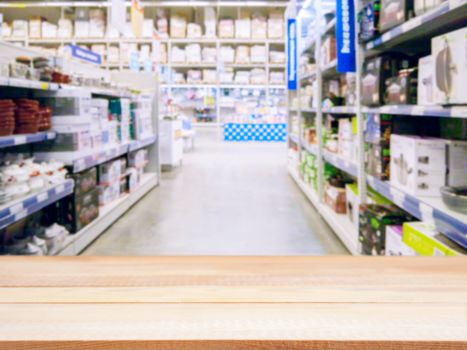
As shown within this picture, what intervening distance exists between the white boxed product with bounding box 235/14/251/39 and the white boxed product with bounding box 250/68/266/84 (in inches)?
36.4

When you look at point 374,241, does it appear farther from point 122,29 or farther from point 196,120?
point 196,120

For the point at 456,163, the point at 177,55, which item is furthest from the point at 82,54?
the point at 177,55

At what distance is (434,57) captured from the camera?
6.71 feet

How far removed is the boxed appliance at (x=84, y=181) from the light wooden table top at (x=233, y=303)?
7.45ft

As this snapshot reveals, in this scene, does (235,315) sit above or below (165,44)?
below

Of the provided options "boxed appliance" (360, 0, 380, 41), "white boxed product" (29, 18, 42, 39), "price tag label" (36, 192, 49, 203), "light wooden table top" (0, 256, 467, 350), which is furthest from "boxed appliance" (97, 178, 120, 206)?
"white boxed product" (29, 18, 42, 39)

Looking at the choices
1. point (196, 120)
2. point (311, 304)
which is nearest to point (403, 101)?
point (311, 304)

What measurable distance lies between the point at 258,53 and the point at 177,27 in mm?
2177

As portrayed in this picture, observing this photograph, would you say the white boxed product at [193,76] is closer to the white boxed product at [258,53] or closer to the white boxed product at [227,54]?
the white boxed product at [227,54]

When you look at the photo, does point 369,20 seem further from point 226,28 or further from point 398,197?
point 226,28

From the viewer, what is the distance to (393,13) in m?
2.48

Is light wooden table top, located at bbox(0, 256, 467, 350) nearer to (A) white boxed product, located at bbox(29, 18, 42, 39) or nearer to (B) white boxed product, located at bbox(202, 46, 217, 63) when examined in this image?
(B) white boxed product, located at bbox(202, 46, 217, 63)

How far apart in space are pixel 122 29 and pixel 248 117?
8.21 m

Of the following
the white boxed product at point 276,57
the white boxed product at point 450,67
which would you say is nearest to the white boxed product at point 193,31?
the white boxed product at point 276,57
